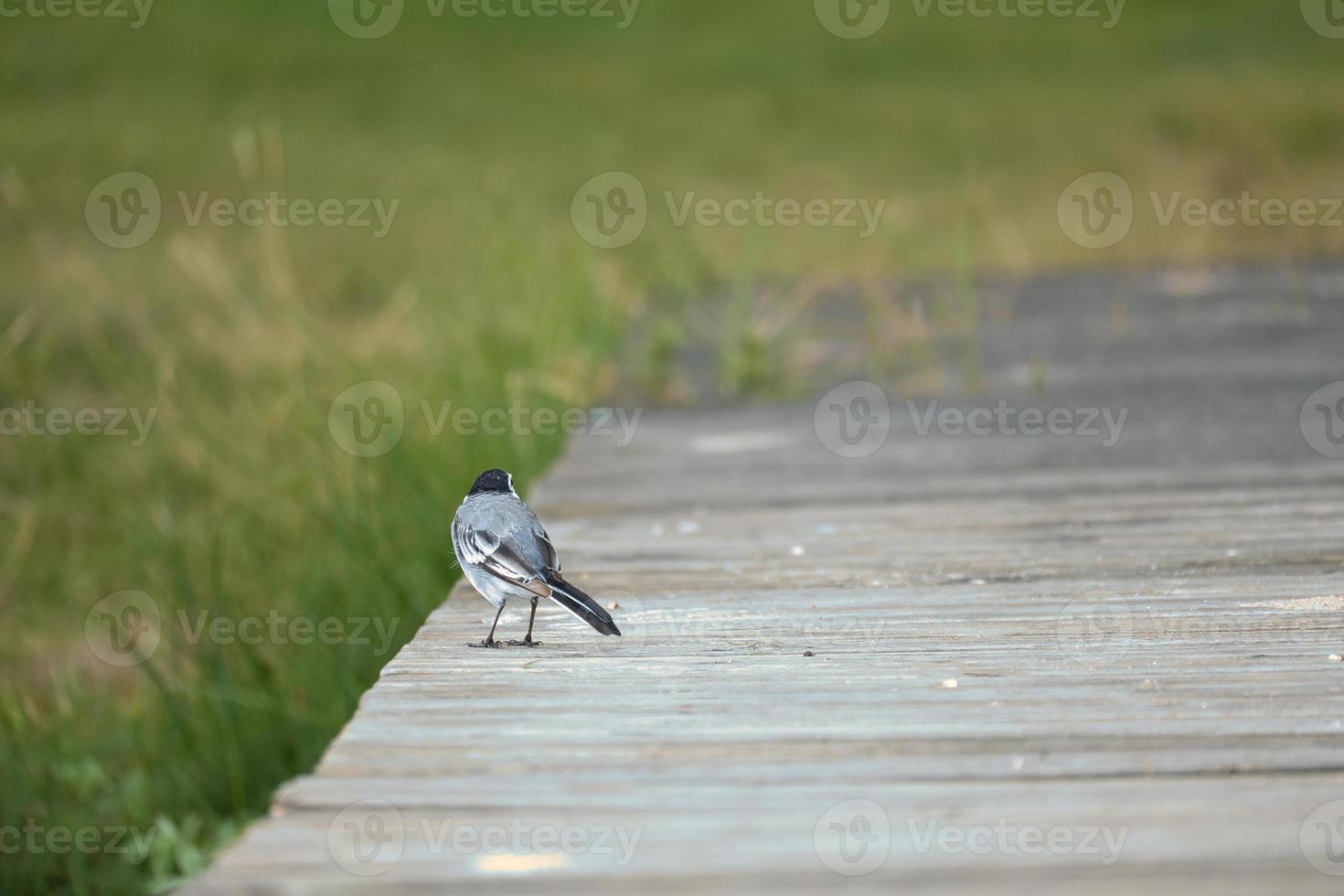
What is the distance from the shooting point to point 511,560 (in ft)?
6.95

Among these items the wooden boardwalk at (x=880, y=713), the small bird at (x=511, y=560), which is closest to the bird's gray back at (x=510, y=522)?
the small bird at (x=511, y=560)

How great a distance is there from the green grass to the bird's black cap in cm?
101

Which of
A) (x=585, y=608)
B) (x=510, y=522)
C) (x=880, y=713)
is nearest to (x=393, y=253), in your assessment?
(x=510, y=522)

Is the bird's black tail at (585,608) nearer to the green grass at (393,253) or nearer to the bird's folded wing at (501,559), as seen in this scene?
the bird's folded wing at (501,559)

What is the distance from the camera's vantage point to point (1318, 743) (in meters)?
1.69

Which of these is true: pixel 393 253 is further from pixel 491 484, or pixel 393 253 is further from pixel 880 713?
pixel 880 713

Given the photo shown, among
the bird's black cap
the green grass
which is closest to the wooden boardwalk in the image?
the bird's black cap

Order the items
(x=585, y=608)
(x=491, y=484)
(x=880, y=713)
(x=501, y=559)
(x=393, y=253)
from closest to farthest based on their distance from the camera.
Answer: (x=880, y=713) → (x=585, y=608) → (x=501, y=559) → (x=491, y=484) → (x=393, y=253)

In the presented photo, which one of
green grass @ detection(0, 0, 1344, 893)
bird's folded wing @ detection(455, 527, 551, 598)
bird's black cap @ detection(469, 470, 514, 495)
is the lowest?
green grass @ detection(0, 0, 1344, 893)

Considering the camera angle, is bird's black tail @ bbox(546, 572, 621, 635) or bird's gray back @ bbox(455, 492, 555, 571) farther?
bird's gray back @ bbox(455, 492, 555, 571)

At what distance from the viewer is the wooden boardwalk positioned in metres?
1.44

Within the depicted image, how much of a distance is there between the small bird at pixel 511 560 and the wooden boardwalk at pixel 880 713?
3.5 inches

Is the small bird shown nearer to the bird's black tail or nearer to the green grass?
the bird's black tail

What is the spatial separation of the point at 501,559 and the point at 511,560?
0.02 m
